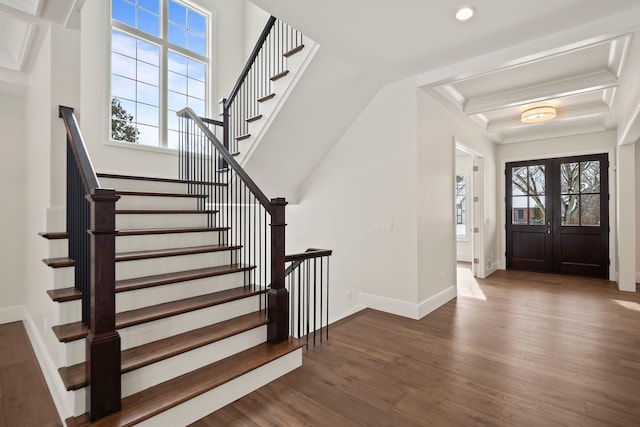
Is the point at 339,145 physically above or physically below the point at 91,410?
above

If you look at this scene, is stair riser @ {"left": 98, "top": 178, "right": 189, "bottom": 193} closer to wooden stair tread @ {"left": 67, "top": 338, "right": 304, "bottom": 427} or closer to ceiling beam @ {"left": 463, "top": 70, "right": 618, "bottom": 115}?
wooden stair tread @ {"left": 67, "top": 338, "right": 304, "bottom": 427}

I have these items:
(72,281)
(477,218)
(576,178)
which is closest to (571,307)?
(477,218)

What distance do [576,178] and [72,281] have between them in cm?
790

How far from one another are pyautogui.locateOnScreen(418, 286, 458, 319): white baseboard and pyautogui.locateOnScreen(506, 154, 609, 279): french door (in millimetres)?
3062

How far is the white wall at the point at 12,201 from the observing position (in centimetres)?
378

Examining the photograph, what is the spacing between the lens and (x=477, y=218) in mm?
6195

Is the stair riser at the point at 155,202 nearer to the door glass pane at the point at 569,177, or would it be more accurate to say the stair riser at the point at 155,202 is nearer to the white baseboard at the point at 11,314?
the white baseboard at the point at 11,314

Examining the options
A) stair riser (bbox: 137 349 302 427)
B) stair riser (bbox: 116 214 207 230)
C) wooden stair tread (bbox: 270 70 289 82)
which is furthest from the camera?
wooden stair tread (bbox: 270 70 289 82)

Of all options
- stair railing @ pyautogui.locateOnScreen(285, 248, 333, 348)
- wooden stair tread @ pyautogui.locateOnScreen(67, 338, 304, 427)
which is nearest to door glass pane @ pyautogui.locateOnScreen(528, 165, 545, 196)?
stair railing @ pyautogui.locateOnScreen(285, 248, 333, 348)

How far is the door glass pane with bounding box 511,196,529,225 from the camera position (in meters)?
6.82

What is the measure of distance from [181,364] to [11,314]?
10.1 ft

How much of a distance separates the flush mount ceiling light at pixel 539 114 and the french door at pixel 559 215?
2025 mm

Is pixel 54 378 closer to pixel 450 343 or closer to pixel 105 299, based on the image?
pixel 105 299

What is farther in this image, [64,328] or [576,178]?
[576,178]
